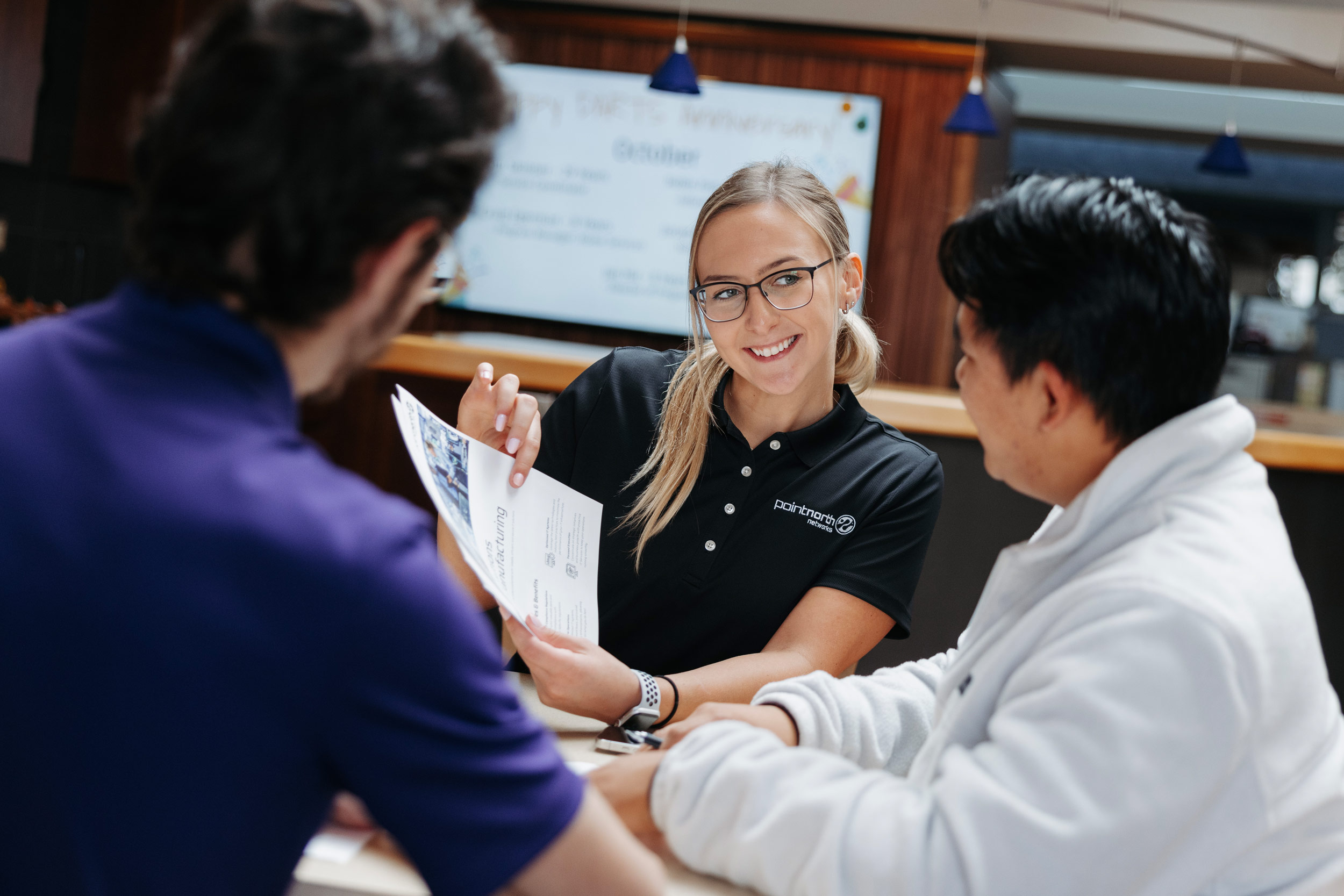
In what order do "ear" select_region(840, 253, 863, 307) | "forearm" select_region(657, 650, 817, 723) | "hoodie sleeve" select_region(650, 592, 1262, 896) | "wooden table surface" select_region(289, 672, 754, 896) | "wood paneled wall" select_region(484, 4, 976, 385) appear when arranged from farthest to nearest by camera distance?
"wood paneled wall" select_region(484, 4, 976, 385), "ear" select_region(840, 253, 863, 307), "forearm" select_region(657, 650, 817, 723), "wooden table surface" select_region(289, 672, 754, 896), "hoodie sleeve" select_region(650, 592, 1262, 896)

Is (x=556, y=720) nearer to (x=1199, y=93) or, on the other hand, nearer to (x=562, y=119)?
(x=562, y=119)

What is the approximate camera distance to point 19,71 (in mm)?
4074

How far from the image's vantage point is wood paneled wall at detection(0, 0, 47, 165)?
401 centimetres

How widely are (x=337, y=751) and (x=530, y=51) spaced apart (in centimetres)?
577

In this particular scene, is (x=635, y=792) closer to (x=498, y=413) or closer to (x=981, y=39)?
(x=498, y=413)

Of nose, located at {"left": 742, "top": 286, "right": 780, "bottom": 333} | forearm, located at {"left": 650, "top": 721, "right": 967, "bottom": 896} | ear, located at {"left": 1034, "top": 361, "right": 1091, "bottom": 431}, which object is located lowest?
forearm, located at {"left": 650, "top": 721, "right": 967, "bottom": 896}

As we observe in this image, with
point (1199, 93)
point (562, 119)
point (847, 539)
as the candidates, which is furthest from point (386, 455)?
point (1199, 93)

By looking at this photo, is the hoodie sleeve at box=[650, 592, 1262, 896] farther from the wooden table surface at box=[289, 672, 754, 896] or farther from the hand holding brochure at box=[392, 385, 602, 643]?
the hand holding brochure at box=[392, 385, 602, 643]

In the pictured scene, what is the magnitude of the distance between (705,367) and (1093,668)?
3.43ft

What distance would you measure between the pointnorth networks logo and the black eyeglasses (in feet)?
0.92

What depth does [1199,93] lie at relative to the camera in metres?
7.34

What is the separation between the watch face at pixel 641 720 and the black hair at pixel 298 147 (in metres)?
0.74

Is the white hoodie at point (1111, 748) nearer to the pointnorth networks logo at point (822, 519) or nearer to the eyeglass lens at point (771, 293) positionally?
the pointnorth networks logo at point (822, 519)

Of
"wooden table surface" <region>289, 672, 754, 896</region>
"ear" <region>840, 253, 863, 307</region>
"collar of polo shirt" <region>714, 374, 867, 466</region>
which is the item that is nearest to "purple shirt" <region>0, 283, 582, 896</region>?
"wooden table surface" <region>289, 672, 754, 896</region>
